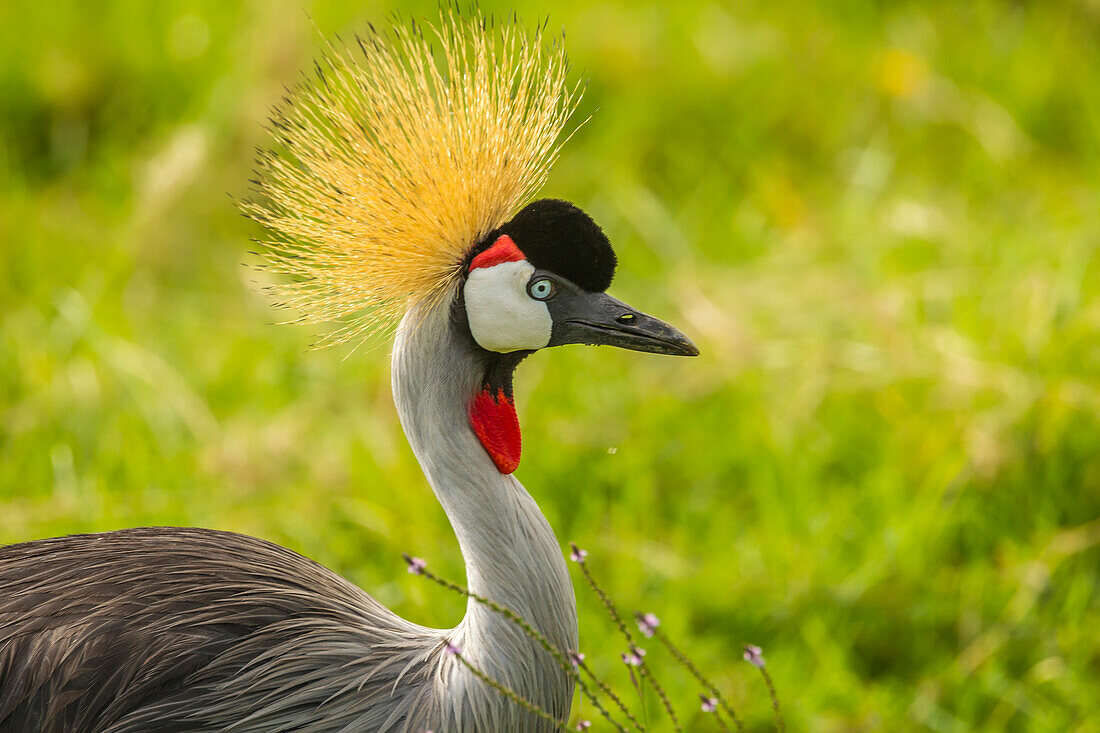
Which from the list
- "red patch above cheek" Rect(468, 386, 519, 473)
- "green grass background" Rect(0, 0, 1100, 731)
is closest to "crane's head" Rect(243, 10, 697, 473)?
"red patch above cheek" Rect(468, 386, 519, 473)

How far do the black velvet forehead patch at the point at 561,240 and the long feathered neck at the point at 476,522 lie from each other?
141 millimetres

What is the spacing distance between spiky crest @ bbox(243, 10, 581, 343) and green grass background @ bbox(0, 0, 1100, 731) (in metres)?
0.87

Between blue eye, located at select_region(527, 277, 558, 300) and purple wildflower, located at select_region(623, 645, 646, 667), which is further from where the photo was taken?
blue eye, located at select_region(527, 277, 558, 300)

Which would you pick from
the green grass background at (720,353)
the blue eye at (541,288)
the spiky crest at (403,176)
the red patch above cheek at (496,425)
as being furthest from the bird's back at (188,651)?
the green grass background at (720,353)

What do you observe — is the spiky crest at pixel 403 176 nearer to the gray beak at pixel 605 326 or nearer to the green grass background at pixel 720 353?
the gray beak at pixel 605 326

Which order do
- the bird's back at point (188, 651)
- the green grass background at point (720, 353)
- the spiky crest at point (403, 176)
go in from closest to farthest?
the bird's back at point (188, 651), the spiky crest at point (403, 176), the green grass background at point (720, 353)

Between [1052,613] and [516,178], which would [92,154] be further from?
[1052,613]

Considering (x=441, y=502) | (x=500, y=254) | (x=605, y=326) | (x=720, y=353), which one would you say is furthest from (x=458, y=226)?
(x=720, y=353)

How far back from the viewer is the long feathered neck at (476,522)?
161cm

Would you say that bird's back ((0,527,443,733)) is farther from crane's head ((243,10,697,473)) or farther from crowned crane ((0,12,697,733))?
crane's head ((243,10,697,473))

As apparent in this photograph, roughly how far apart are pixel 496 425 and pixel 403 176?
38 centimetres

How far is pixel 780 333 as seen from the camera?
3.08 metres

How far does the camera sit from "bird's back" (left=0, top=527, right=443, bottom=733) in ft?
5.10

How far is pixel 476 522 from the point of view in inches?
64.4
